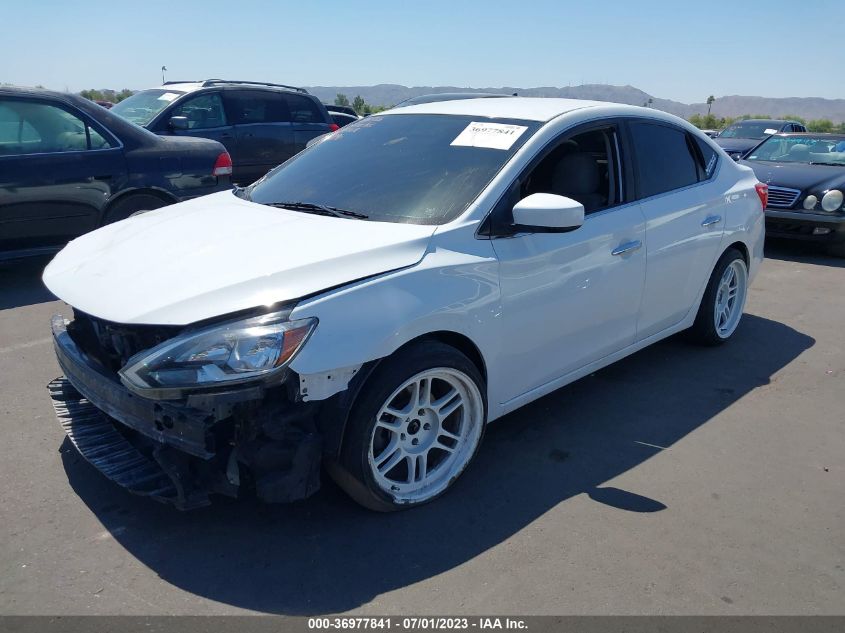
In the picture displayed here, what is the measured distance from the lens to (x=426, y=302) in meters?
3.04

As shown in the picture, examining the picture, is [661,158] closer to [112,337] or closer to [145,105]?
[112,337]

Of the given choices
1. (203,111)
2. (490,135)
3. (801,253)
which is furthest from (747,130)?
(490,135)

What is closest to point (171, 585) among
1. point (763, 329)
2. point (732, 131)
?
point (763, 329)

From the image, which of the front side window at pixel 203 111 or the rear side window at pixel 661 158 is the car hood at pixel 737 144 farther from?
the rear side window at pixel 661 158

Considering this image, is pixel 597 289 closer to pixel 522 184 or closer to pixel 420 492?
pixel 522 184

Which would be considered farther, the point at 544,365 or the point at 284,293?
the point at 544,365

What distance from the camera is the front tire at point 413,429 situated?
2914mm

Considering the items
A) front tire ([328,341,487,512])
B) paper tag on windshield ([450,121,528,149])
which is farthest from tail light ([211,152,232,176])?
front tire ([328,341,487,512])

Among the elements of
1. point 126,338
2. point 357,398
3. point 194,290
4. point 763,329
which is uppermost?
point 194,290

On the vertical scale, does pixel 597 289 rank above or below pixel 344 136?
below

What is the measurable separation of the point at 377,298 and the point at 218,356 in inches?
25.6

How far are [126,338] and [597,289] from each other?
7.63 ft

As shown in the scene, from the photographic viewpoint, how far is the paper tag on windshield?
3.74 metres

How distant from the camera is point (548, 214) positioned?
10.8 feet
